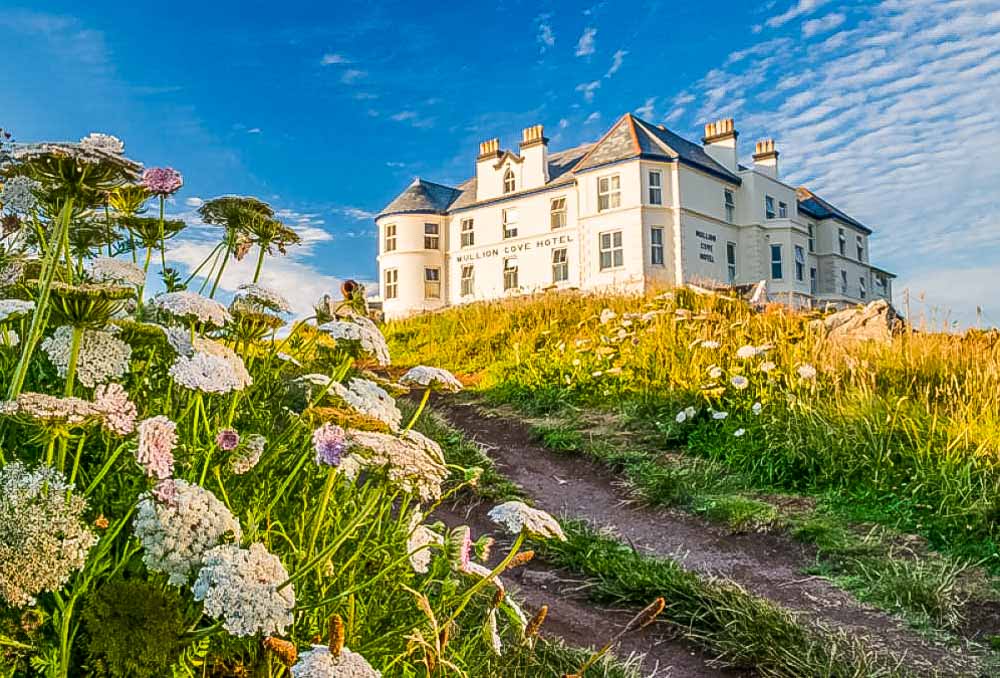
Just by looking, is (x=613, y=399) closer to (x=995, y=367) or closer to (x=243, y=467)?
(x=995, y=367)

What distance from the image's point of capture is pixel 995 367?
6637mm

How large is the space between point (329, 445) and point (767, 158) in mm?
33232

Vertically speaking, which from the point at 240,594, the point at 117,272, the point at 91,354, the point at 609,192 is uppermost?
the point at 609,192

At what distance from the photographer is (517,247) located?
2803 centimetres

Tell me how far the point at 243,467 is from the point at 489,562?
293 centimetres

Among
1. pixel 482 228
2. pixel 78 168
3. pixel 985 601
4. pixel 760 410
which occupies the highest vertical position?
pixel 482 228

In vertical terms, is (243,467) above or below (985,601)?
above

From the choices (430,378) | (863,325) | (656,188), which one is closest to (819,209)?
(656,188)

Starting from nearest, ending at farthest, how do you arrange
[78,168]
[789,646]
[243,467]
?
[78,168] → [243,467] → [789,646]

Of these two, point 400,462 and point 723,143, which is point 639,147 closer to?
point 723,143

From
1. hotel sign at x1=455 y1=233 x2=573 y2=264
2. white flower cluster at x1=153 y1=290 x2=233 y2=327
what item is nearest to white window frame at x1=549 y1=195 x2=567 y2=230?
hotel sign at x1=455 y1=233 x2=573 y2=264

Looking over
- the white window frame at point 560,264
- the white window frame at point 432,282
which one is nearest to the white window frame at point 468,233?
the white window frame at point 432,282

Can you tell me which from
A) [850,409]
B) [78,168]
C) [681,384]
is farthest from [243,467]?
[681,384]

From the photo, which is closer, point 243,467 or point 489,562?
point 243,467
